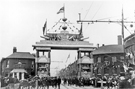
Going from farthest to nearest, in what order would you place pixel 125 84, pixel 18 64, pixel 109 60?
pixel 109 60 < pixel 18 64 < pixel 125 84

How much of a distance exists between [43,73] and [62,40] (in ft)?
23.8

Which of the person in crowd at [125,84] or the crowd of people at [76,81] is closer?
the person in crowd at [125,84]

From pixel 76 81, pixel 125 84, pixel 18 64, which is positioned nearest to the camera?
pixel 125 84

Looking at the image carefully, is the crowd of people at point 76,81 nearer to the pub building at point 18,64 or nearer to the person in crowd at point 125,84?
the person in crowd at point 125,84

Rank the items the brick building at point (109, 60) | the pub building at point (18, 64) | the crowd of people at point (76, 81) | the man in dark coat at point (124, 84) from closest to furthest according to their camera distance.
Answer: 1. the man in dark coat at point (124, 84)
2. the crowd of people at point (76, 81)
3. the brick building at point (109, 60)
4. the pub building at point (18, 64)

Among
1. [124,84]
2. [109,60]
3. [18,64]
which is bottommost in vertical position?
[124,84]

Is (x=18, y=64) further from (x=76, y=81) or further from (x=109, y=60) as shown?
(x=76, y=81)

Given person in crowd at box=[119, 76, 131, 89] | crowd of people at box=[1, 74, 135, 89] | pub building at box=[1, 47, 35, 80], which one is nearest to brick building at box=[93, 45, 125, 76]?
pub building at box=[1, 47, 35, 80]

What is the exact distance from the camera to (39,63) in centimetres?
4578

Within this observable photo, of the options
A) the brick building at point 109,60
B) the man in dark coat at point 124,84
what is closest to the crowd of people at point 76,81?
the man in dark coat at point 124,84

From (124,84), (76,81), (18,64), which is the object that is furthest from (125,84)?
(18,64)

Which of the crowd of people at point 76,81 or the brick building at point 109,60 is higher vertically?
the brick building at point 109,60

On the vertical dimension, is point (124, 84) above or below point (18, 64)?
below

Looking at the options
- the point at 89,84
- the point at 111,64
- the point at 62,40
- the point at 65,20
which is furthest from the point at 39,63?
the point at 111,64
